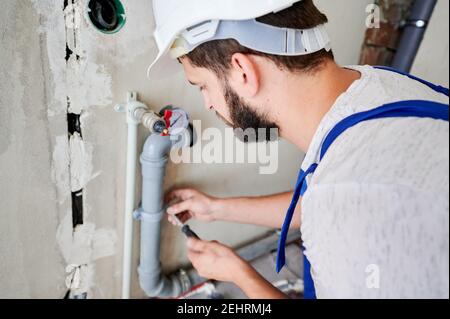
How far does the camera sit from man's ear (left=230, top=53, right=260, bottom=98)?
2.11ft

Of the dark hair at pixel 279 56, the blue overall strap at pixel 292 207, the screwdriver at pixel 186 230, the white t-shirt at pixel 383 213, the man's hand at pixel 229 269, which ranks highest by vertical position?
the dark hair at pixel 279 56

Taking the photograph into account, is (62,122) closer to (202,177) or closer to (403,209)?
(202,177)

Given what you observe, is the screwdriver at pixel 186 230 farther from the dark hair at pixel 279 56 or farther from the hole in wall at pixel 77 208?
the dark hair at pixel 279 56

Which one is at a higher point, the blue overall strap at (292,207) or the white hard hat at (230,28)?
A: the white hard hat at (230,28)

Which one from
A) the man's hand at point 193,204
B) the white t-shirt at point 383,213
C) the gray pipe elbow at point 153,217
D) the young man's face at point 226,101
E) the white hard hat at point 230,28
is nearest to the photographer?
the white t-shirt at point 383,213

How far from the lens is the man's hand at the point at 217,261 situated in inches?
30.5

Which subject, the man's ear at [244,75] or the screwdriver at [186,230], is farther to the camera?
the screwdriver at [186,230]

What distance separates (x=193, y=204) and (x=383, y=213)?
0.62 meters

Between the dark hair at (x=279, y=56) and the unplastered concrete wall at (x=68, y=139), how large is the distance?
7.9 inches

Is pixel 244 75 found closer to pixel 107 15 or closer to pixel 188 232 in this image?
pixel 107 15

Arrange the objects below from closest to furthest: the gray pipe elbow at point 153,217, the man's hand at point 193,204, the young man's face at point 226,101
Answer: the young man's face at point 226,101, the gray pipe elbow at point 153,217, the man's hand at point 193,204

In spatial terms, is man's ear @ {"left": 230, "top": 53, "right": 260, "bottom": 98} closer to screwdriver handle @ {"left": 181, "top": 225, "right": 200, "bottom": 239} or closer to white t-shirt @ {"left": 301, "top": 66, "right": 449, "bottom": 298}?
white t-shirt @ {"left": 301, "top": 66, "right": 449, "bottom": 298}

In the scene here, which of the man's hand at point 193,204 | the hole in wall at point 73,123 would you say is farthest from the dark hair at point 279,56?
the man's hand at point 193,204
